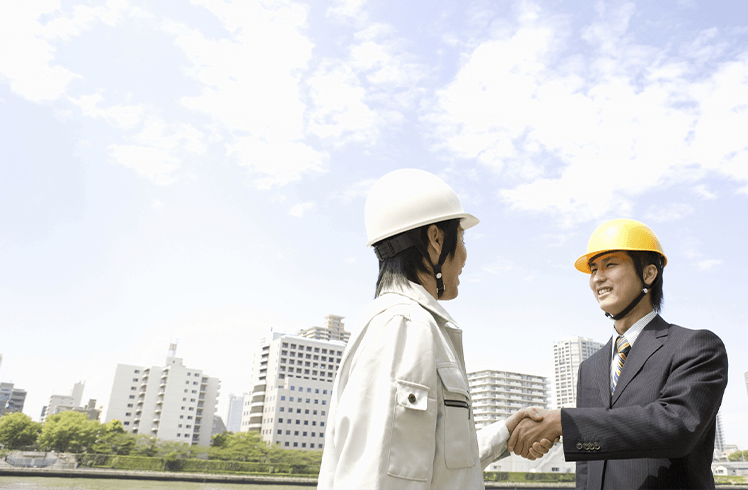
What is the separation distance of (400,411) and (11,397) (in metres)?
162

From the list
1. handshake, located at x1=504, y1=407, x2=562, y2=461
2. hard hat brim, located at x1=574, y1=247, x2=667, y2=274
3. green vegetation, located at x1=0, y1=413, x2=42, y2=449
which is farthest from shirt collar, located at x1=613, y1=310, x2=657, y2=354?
green vegetation, located at x1=0, y1=413, x2=42, y2=449

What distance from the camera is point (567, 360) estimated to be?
174250 millimetres

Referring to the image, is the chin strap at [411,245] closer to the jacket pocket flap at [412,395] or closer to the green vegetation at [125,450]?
the jacket pocket flap at [412,395]

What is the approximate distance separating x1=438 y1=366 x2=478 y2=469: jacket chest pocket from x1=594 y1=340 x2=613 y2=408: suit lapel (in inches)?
63.7

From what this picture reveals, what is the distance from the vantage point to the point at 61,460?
55125 mm

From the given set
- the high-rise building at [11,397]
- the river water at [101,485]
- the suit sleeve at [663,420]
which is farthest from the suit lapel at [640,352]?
the high-rise building at [11,397]

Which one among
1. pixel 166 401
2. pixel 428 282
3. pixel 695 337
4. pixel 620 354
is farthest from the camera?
pixel 166 401

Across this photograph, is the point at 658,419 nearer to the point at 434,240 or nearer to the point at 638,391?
the point at 638,391

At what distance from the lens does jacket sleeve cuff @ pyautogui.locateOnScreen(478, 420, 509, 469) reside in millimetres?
2848

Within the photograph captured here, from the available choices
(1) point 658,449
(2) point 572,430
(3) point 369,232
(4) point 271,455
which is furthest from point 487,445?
(4) point 271,455

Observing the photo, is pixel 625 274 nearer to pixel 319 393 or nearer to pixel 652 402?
pixel 652 402

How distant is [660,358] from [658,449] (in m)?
0.59

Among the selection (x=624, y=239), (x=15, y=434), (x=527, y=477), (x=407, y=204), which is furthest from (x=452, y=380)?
(x=15, y=434)

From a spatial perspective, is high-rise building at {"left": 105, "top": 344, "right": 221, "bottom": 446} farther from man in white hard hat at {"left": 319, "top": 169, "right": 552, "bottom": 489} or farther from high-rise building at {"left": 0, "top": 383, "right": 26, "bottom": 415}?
man in white hard hat at {"left": 319, "top": 169, "right": 552, "bottom": 489}
